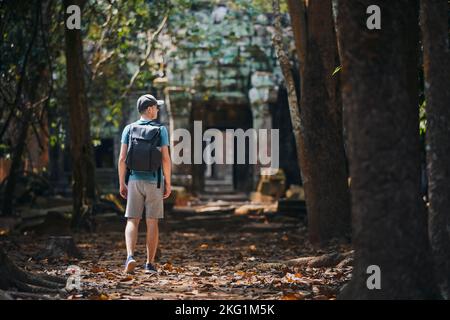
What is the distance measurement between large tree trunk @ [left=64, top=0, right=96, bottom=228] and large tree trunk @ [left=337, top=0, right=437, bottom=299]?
440 inches

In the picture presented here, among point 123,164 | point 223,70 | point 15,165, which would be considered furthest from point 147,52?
point 123,164

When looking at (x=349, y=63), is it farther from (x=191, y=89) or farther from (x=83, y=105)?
(x=191, y=89)

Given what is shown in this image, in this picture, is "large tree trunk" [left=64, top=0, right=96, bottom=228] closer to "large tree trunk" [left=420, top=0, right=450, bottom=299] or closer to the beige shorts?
the beige shorts

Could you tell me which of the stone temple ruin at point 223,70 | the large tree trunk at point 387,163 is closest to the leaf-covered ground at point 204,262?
the large tree trunk at point 387,163

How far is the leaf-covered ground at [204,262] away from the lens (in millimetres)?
8367

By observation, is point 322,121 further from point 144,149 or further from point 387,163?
point 387,163

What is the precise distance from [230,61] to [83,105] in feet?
41.4

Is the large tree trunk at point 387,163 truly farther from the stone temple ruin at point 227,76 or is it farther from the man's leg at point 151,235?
the stone temple ruin at point 227,76

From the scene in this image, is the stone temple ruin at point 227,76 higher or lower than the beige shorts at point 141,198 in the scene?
higher

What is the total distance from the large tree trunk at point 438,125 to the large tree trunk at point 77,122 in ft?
34.1

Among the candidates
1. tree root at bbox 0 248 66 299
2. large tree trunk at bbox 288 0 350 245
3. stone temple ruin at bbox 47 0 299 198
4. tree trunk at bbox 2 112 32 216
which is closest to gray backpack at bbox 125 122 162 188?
tree root at bbox 0 248 66 299

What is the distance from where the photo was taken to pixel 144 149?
9.58 m

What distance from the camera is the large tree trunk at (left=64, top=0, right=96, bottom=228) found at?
17234mm
